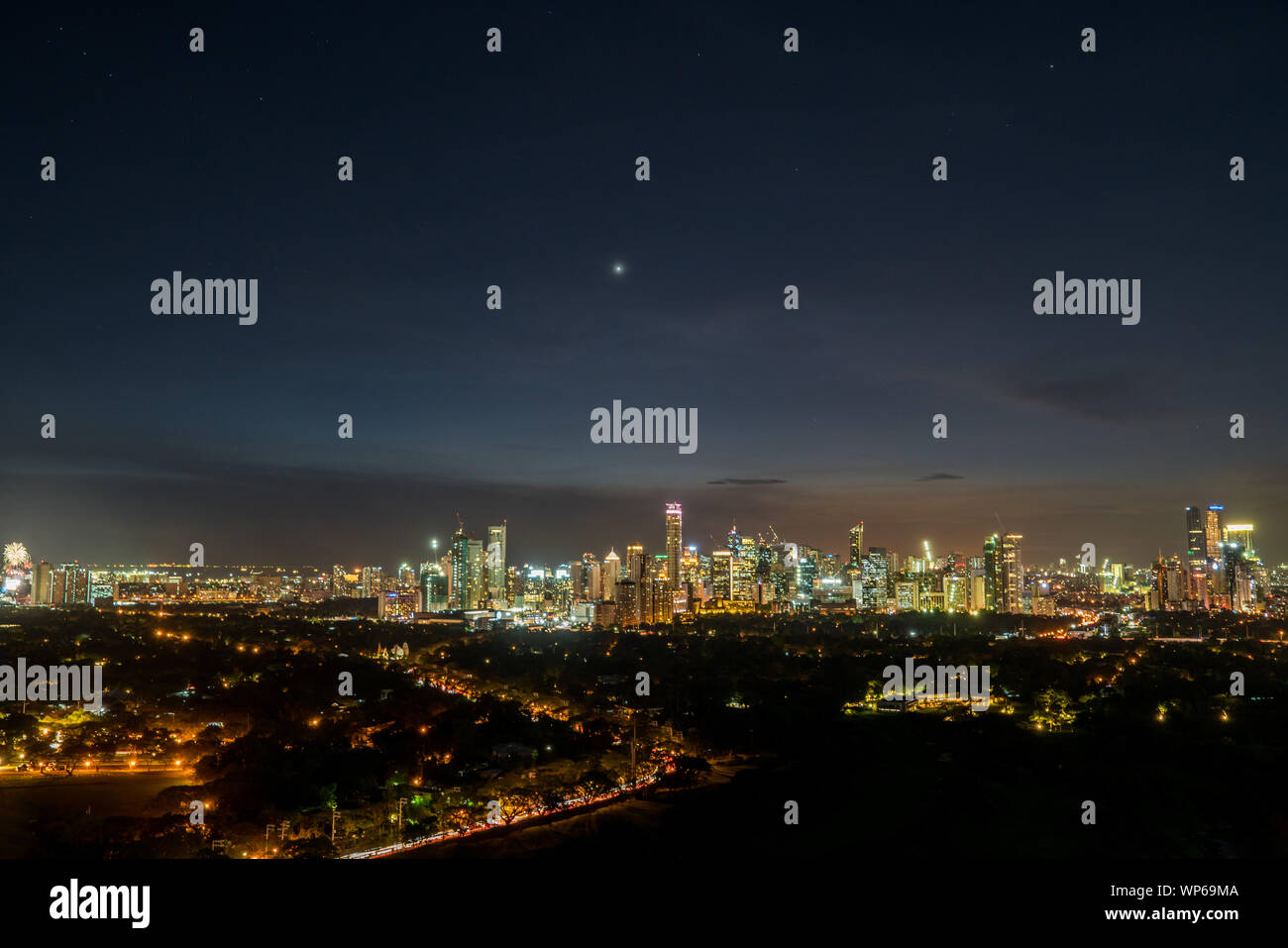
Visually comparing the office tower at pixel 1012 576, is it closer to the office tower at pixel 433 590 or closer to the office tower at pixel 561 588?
the office tower at pixel 561 588

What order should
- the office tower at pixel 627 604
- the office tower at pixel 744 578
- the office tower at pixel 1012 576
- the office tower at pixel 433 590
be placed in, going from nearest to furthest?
the office tower at pixel 627 604
the office tower at pixel 1012 576
the office tower at pixel 433 590
the office tower at pixel 744 578

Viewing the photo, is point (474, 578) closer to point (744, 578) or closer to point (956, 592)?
point (744, 578)

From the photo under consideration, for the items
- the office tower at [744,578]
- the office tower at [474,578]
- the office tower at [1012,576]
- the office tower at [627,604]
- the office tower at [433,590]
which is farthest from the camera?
the office tower at [474,578]

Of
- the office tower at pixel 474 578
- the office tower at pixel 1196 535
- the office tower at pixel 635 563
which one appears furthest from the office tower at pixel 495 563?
the office tower at pixel 1196 535

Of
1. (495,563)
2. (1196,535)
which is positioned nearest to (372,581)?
(495,563)

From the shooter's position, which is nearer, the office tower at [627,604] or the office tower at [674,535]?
the office tower at [627,604]

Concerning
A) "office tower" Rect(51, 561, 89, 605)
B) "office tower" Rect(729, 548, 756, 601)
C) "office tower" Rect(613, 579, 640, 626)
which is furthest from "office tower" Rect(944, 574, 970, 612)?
"office tower" Rect(51, 561, 89, 605)
